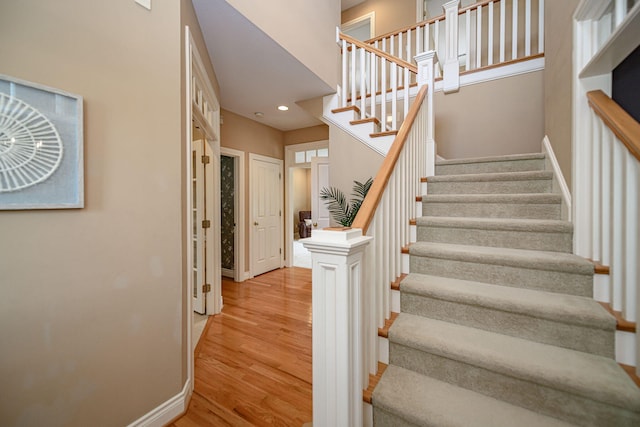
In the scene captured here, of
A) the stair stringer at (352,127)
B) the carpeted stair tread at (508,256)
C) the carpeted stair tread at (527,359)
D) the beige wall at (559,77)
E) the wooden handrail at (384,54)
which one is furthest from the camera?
the stair stringer at (352,127)

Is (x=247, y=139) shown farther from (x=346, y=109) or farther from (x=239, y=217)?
(x=346, y=109)

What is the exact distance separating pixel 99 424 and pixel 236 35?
2734 mm

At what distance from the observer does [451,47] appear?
3.20 meters

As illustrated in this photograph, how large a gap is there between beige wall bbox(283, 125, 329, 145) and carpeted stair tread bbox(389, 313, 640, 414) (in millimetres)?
3756

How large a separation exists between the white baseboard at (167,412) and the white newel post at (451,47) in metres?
4.14

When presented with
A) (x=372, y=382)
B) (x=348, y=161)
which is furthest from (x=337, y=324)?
(x=348, y=161)

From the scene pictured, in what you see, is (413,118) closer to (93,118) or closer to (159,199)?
(159,199)

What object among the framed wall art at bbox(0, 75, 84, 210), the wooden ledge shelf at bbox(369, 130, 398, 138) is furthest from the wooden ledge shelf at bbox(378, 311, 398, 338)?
the wooden ledge shelf at bbox(369, 130, 398, 138)

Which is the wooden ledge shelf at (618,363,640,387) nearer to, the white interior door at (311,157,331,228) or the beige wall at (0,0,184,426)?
the beige wall at (0,0,184,426)

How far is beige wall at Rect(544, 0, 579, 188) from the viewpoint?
1.66 m

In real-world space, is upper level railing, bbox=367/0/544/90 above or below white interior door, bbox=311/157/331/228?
above

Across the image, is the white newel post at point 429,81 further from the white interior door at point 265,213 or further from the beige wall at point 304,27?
the white interior door at point 265,213

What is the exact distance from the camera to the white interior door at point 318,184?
4.73 metres

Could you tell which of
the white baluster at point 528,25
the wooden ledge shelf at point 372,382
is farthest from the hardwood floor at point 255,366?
the white baluster at point 528,25
